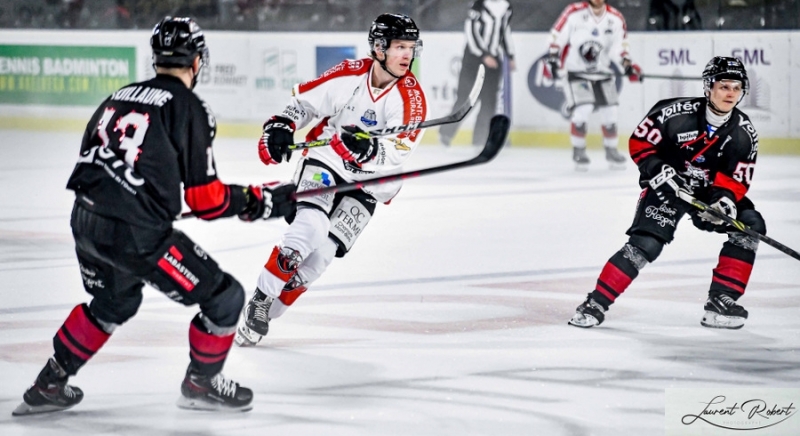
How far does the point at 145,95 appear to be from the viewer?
334cm

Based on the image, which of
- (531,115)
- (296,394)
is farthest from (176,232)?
(531,115)

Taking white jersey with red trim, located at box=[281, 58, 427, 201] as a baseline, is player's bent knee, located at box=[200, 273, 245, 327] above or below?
below

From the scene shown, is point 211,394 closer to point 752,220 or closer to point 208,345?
point 208,345

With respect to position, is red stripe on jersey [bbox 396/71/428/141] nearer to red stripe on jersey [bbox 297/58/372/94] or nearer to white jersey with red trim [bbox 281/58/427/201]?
white jersey with red trim [bbox 281/58/427/201]

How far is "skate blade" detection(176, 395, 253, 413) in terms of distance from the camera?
358 centimetres

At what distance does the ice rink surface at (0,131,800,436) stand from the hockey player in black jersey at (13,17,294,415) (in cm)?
19

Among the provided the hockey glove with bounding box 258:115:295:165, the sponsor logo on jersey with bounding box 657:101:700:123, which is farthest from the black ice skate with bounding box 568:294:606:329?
the hockey glove with bounding box 258:115:295:165

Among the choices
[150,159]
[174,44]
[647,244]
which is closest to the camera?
[150,159]

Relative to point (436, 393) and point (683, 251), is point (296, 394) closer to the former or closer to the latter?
point (436, 393)

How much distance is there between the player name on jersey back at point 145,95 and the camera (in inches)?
130

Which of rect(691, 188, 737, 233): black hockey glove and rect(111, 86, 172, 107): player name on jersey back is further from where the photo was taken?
rect(691, 188, 737, 233): black hockey glove

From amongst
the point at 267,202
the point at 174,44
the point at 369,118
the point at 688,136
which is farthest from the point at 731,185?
the point at 174,44

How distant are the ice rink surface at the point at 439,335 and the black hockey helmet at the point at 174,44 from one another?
37.6 inches

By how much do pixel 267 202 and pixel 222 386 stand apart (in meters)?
0.53
